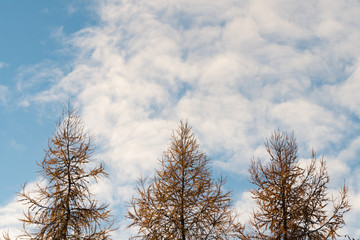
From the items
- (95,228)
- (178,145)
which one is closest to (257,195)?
(178,145)

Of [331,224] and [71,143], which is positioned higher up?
[71,143]

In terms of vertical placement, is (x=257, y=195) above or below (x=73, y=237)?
above

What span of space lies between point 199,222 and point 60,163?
5866mm

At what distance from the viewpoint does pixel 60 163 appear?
52.4 ft

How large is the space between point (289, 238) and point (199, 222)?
3490mm

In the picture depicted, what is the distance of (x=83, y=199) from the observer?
15719mm

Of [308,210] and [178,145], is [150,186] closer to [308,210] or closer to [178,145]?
[178,145]

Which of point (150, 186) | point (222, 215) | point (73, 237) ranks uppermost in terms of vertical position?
point (150, 186)

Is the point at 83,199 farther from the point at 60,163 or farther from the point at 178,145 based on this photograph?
the point at 178,145

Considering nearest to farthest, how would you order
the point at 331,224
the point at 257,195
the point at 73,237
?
1. the point at 73,237
2. the point at 331,224
3. the point at 257,195

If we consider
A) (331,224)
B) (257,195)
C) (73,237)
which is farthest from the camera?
(257,195)

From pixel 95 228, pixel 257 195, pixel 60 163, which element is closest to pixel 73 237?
pixel 95 228

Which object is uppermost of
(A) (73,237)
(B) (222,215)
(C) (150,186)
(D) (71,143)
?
(D) (71,143)

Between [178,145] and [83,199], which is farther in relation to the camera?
[178,145]
